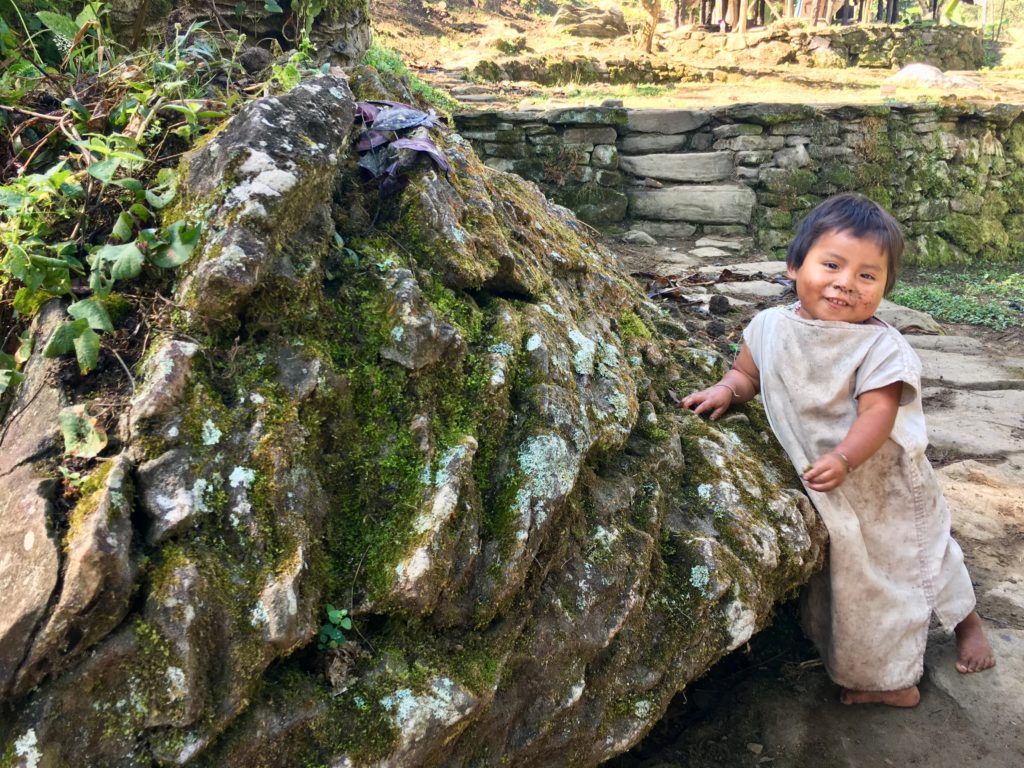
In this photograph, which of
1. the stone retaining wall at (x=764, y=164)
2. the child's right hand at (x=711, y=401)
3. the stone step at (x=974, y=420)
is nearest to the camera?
the child's right hand at (x=711, y=401)

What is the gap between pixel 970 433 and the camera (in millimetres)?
3918

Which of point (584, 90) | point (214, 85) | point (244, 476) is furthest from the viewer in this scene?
point (584, 90)

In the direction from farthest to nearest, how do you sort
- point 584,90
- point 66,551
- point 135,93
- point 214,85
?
point 584,90 < point 214,85 < point 135,93 < point 66,551

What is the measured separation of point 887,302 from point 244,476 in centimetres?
650

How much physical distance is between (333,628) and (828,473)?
1449 mm

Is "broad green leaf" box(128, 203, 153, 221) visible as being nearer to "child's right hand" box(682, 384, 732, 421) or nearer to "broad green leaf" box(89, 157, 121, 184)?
"broad green leaf" box(89, 157, 121, 184)

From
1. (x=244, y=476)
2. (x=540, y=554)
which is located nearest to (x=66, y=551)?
(x=244, y=476)

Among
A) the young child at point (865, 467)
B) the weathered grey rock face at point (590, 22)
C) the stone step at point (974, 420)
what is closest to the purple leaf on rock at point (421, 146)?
the young child at point (865, 467)

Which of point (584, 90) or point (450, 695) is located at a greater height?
point (584, 90)

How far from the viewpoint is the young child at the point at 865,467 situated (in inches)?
87.4

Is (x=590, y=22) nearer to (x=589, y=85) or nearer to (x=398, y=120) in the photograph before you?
(x=589, y=85)

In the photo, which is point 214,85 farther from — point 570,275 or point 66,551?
point 66,551

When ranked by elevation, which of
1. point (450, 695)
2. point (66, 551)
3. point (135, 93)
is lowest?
point (450, 695)

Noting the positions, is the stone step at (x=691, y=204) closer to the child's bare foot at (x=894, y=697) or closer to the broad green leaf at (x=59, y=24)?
the child's bare foot at (x=894, y=697)
